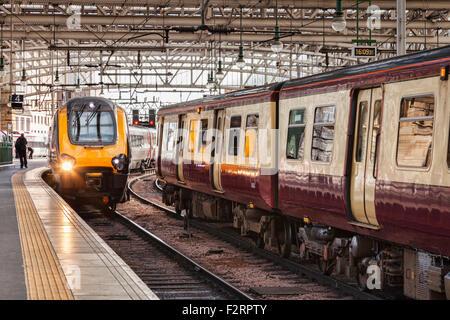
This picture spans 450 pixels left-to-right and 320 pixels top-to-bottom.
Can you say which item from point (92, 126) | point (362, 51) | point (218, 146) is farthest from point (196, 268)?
point (362, 51)

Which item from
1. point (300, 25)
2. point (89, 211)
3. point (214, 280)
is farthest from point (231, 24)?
point (214, 280)

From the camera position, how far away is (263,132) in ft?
45.0

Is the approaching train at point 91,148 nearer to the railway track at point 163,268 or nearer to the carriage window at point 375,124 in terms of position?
the railway track at point 163,268

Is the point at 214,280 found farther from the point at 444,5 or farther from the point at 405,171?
the point at 444,5

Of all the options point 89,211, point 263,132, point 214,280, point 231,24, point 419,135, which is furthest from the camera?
point 231,24

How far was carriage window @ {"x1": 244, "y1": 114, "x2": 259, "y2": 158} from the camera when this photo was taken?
14172mm

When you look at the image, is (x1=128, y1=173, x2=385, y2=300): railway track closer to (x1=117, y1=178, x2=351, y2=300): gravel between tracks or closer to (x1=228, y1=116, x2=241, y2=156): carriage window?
(x1=117, y1=178, x2=351, y2=300): gravel between tracks

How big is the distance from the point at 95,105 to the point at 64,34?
16.3m

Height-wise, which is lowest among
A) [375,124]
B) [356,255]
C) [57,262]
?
[57,262]

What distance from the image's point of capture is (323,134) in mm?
11266

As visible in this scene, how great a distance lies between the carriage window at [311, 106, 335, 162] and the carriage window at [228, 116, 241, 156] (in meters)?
3.91

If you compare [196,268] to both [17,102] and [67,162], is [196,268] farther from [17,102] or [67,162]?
[17,102]

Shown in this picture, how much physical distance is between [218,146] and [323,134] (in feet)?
18.6

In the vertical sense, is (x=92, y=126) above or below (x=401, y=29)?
below
